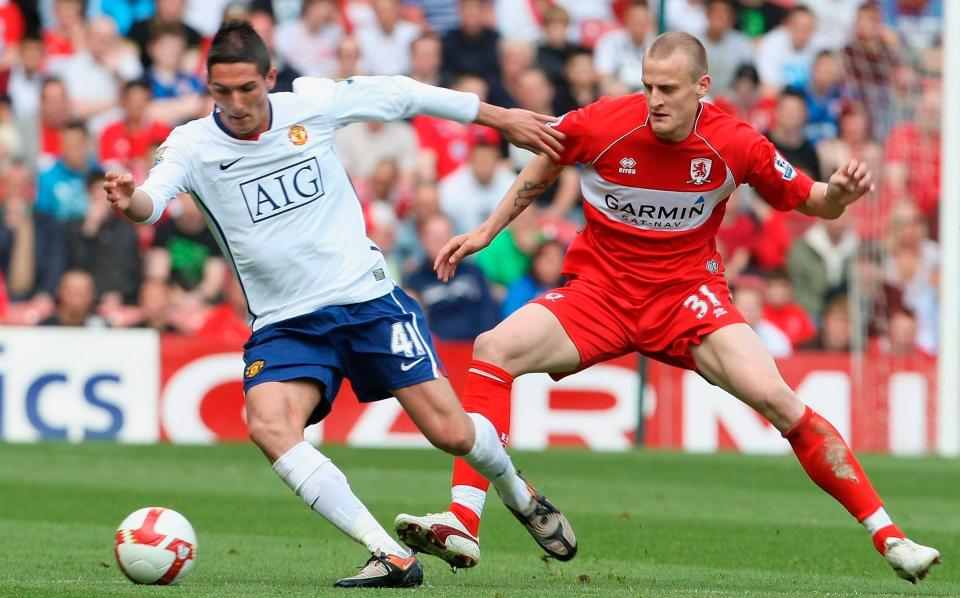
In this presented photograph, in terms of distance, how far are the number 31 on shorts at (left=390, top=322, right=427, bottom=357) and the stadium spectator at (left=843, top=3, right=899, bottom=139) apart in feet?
42.0

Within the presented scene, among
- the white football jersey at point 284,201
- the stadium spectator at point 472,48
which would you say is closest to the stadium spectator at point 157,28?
the stadium spectator at point 472,48

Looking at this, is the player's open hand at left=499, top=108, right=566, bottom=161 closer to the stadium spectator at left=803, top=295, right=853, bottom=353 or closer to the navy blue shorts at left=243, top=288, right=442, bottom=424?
the navy blue shorts at left=243, top=288, right=442, bottom=424

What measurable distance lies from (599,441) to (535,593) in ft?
34.1

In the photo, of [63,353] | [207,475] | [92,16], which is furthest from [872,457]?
[92,16]

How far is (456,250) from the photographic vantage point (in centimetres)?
732

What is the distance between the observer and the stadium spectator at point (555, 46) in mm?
18516

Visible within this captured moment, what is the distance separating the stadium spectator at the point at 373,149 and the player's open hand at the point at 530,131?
10.1m

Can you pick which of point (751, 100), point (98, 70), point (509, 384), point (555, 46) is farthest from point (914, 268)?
point (509, 384)

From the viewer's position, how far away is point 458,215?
17.3 meters

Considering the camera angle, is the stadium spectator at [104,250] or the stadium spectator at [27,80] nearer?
the stadium spectator at [104,250]

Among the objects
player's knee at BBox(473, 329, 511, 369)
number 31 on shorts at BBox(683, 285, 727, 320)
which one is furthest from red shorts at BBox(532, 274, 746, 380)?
player's knee at BBox(473, 329, 511, 369)

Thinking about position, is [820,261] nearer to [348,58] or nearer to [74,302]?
[348,58]

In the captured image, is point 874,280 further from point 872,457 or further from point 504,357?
point 504,357

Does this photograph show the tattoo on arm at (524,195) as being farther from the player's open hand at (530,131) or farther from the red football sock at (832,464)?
the red football sock at (832,464)
